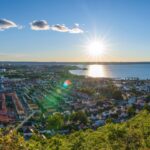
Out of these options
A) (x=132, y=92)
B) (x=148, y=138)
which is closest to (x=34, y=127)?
(x=148, y=138)

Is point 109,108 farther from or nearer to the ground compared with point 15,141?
nearer to the ground

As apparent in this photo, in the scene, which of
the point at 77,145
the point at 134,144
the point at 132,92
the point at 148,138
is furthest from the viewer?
the point at 132,92

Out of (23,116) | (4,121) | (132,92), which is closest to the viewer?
(4,121)

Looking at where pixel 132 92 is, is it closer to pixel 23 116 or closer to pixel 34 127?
pixel 23 116

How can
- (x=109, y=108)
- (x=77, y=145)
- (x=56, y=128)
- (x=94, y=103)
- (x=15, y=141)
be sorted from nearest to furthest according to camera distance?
(x=15, y=141), (x=77, y=145), (x=56, y=128), (x=109, y=108), (x=94, y=103)

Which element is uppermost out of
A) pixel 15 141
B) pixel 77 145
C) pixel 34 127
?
pixel 15 141

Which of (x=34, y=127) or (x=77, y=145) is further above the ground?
(x=77, y=145)

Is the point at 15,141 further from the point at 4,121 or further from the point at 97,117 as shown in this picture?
the point at 97,117

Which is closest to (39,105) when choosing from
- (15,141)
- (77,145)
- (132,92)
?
(132,92)

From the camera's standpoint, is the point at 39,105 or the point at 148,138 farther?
the point at 39,105
